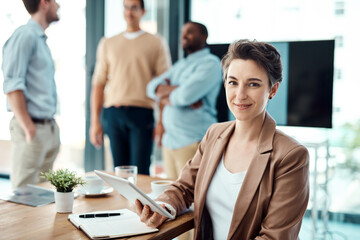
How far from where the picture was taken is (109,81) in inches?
130

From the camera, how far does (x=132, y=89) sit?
10.3ft

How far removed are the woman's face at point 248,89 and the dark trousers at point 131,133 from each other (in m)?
1.64

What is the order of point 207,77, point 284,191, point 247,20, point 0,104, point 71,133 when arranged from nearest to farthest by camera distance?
point 284,191
point 207,77
point 247,20
point 71,133
point 0,104

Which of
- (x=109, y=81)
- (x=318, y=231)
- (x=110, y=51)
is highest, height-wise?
(x=110, y=51)

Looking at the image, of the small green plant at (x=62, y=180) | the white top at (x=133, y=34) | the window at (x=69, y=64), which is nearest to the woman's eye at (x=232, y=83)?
the small green plant at (x=62, y=180)

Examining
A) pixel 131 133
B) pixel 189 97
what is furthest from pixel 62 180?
pixel 131 133

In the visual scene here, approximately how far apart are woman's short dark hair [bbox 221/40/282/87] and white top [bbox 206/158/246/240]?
0.38 metres

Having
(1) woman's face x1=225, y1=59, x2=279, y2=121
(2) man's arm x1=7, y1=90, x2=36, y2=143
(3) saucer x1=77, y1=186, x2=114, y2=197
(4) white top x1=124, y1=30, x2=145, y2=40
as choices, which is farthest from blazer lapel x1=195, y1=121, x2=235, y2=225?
(4) white top x1=124, y1=30, x2=145, y2=40

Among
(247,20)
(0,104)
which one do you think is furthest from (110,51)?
(0,104)

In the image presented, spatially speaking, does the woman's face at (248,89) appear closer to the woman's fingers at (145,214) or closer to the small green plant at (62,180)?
the woman's fingers at (145,214)

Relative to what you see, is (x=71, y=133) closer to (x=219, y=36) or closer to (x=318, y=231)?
(x=219, y=36)

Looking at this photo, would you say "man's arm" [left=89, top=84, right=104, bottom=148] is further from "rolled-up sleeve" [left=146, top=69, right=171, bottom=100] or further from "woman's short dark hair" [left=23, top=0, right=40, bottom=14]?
"woman's short dark hair" [left=23, top=0, right=40, bottom=14]

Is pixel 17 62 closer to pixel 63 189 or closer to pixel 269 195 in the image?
pixel 63 189

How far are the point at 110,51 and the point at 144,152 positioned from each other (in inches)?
33.2
